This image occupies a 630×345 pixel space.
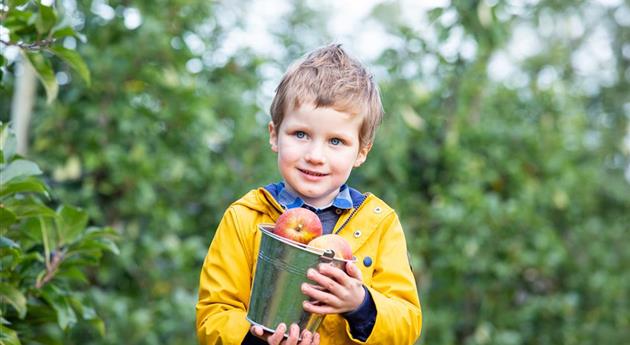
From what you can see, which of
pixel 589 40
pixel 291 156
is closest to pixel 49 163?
pixel 291 156

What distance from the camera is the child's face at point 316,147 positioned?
2059 millimetres

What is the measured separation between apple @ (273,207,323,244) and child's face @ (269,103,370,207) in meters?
0.18

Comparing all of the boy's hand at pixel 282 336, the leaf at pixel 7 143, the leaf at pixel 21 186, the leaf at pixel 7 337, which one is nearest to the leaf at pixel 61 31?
the leaf at pixel 7 143

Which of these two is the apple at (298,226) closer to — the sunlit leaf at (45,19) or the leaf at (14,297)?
the leaf at (14,297)

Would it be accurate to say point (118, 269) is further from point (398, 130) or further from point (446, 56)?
point (446, 56)

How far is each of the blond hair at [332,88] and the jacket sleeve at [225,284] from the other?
28 centimetres

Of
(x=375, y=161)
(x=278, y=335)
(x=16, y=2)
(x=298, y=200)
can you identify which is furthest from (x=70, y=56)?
(x=375, y=161)

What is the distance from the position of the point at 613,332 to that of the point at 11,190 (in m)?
6.14

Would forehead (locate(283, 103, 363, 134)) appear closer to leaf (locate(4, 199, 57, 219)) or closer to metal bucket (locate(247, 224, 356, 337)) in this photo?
metal bucket (locate(247, 224, 356, 337))

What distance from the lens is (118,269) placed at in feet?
15.6


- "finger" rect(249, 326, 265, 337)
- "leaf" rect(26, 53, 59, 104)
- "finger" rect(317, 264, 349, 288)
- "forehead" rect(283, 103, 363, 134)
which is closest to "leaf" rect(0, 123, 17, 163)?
"leaf" rect(26, 53, 59, 104)

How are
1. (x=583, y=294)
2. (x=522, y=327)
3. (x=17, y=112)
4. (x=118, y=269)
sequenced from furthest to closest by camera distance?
(x=583, y=294) < (x=522, y=327) < (x=118, y=269) < (x=17, y=112)

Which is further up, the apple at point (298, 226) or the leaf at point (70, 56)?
the leaf at point (70, 56)

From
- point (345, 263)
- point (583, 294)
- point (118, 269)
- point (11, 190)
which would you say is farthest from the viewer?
point (583, 294)
